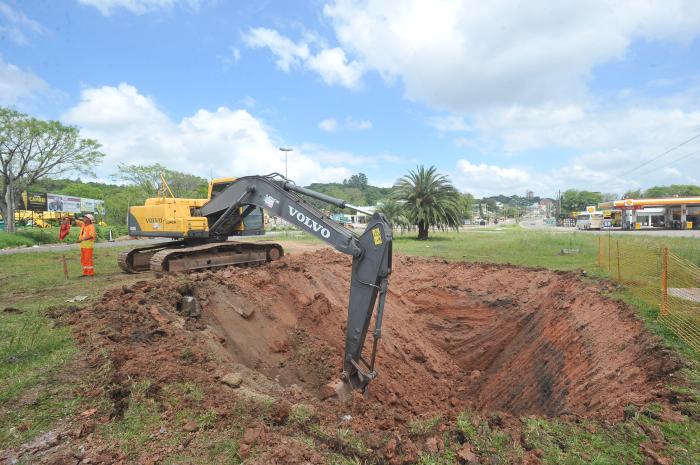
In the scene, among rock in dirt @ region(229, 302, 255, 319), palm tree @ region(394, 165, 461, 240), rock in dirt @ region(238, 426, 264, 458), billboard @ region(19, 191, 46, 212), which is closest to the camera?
rock in dirt @ region(238, 426, 264, 458)

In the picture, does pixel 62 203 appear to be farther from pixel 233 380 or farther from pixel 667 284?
pixel 667 284

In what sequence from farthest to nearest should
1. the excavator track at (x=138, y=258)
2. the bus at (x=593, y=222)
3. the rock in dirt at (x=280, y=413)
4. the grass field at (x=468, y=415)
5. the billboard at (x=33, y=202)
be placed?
the bus at (x=593, y=222)
the billboard at (x=33, y=202)
the excavator track at (x=138, y=258)
the rock in dirt at (x=280, y=413)
the grass field at (x=468, y=415)

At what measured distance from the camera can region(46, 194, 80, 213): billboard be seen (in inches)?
1478

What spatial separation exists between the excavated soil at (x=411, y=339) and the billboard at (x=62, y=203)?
119 ft

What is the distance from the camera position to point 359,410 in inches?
176

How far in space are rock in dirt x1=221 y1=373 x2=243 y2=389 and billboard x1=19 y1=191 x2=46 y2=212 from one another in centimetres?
4100

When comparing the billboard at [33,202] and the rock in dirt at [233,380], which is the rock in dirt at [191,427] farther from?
the billboard at [33,202]

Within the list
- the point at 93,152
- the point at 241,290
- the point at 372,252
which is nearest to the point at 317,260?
the point at 241,290

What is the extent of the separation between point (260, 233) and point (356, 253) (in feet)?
17.7

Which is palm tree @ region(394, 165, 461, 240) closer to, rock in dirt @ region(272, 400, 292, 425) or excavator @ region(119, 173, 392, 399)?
excavator @ region(119, 173, 392, 399)

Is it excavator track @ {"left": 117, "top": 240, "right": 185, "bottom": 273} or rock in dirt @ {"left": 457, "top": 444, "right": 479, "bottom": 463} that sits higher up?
excavator track @ {"left": 117, "top": 240, "right": 185, "bottom": 273}

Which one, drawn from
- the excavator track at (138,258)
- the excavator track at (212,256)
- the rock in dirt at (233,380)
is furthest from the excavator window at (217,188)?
the rock in dirt at (233,380)

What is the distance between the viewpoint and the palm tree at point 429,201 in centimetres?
2950

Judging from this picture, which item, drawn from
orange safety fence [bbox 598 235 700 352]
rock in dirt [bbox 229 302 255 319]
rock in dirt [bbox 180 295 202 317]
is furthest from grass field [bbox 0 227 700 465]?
rock in dirt [bbox 229 302 255 319]
